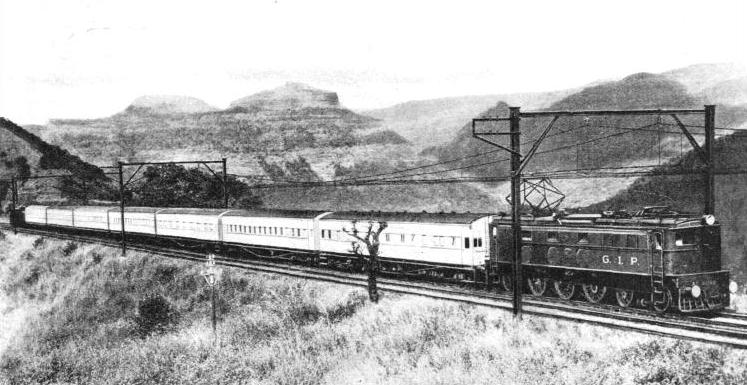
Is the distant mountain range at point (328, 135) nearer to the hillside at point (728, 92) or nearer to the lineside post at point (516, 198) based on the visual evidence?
the hillside at point (728, 92)

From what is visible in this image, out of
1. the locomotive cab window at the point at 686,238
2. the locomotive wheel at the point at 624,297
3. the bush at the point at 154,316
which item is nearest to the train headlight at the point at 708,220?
the locomotive cab window at the point at 686,238

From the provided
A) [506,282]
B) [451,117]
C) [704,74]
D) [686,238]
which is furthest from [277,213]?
[451,117]

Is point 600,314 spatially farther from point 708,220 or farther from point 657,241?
point 708,220

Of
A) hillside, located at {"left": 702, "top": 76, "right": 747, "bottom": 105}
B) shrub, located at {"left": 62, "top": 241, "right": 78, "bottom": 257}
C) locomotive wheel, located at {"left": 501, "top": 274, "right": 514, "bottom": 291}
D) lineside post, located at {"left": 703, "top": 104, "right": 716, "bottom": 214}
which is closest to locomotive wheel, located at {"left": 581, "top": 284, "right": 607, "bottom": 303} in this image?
locomotive wheel, located at {"left": 501, "top": 274, "right": 514, "bottom": 291}

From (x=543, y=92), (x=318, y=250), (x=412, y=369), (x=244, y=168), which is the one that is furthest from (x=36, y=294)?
(x=543, y=92)

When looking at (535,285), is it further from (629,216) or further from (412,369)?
(412,369)
